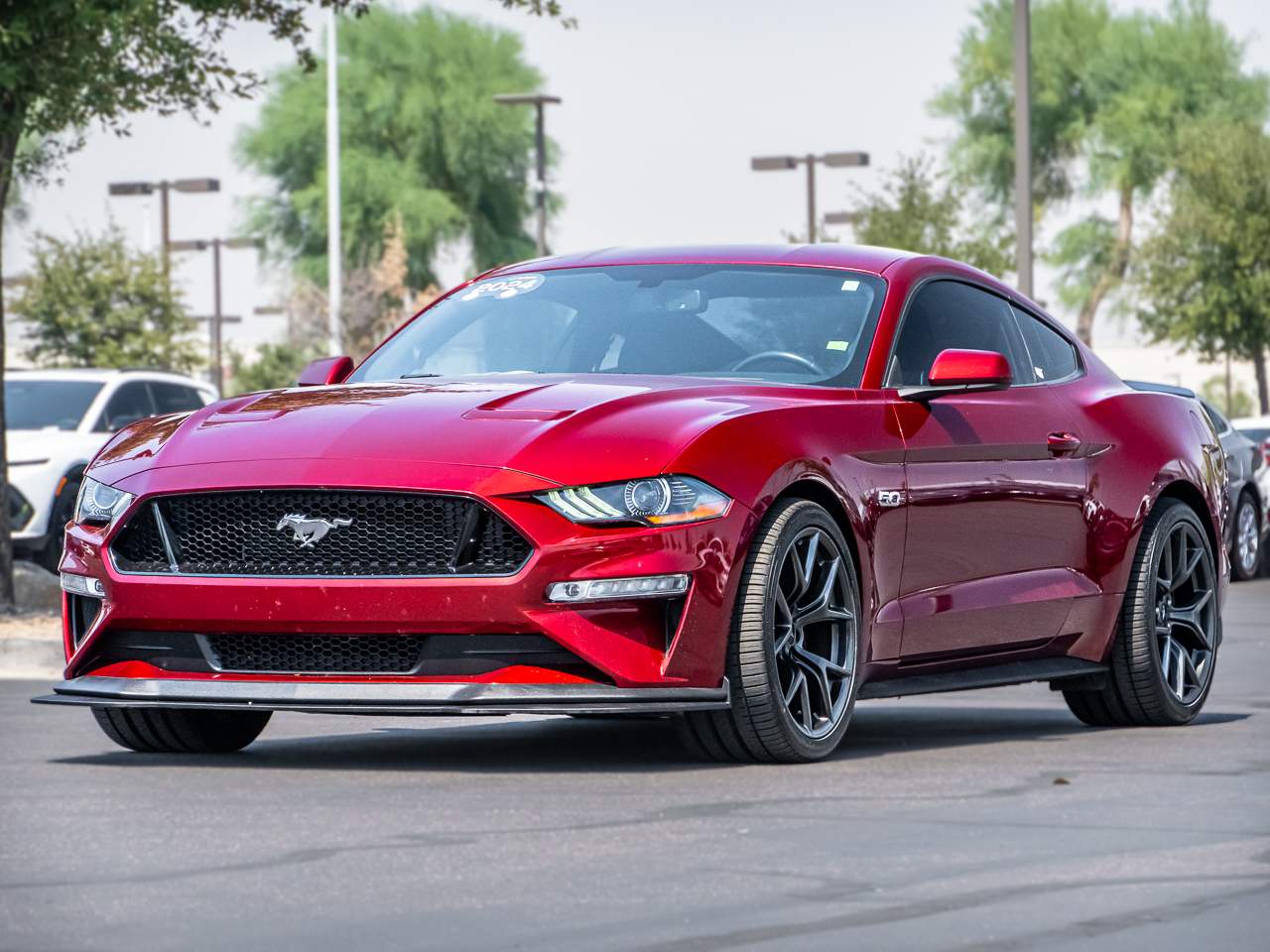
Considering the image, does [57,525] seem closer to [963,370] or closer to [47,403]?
[47,403]

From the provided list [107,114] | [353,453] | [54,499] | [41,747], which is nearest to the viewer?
[353,453]

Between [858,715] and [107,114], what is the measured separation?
968 centimetres

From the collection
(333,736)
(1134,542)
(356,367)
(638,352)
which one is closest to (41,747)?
(333,736)

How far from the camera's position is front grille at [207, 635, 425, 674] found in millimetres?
7629

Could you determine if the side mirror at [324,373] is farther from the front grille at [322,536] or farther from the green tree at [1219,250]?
the green tree at [1219,250]

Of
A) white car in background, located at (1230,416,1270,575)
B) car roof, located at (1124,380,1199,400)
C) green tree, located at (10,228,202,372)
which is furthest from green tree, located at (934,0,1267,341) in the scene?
car roof, located at (1124,380,1199,400)

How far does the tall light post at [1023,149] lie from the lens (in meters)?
25.3

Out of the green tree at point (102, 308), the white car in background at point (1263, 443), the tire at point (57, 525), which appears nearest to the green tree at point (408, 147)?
the green tree at point (102, 308)

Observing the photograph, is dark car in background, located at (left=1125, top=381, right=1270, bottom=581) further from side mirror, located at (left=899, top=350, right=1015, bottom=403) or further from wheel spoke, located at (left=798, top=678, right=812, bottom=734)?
wheel spoke, located at (left=798, top=678, right=812, bottom=734)

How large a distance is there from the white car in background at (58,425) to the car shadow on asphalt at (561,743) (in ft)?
35.5

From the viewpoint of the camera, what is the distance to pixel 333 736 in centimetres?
920

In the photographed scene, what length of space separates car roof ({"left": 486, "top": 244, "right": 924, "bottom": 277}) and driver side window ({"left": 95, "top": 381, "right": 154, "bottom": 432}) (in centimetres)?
1347

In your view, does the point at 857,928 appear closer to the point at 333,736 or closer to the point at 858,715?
the point at 333,736

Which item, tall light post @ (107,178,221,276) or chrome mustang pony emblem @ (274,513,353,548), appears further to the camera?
tall light post @ (107,178,221,276)
